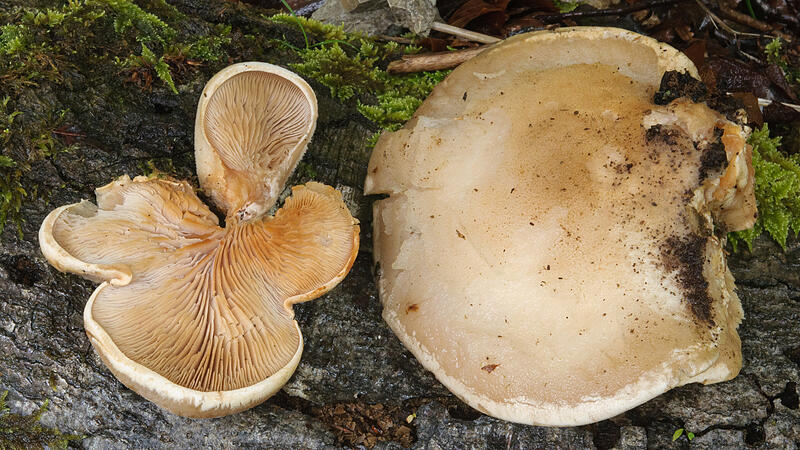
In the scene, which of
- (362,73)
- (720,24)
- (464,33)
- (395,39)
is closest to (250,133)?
(362,73)

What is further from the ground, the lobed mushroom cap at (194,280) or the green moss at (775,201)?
the lobed mushroom cap at (194,280)

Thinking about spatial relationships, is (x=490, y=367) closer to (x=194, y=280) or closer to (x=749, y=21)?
(x=194, y=280)

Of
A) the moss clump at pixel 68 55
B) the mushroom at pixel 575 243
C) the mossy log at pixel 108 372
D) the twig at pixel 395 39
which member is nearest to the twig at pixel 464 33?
the twig at pixel 395 39

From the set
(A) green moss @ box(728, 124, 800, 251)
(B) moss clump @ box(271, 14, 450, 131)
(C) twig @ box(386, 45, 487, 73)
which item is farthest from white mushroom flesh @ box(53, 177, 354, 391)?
(A) green moss @ box(728, 124, 800, 251)

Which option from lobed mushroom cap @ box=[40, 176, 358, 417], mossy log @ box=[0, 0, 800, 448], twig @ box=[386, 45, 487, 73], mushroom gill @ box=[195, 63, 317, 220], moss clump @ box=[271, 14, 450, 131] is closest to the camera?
lobed mushroom cap @ box=[40, 176, 358, 417]

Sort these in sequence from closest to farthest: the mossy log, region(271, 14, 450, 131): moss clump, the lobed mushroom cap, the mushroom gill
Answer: the lobed mushroom cap → the mossy log → the mushroom gill → region(271, 14, 450, 131): moss clump

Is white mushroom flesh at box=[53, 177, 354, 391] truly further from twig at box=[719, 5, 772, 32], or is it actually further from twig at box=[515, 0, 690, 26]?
twig at box=[719, 5, 772, 32]

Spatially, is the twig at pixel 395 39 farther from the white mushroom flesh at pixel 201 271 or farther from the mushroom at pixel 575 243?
the white mushroom flesh at pixel 201 271
